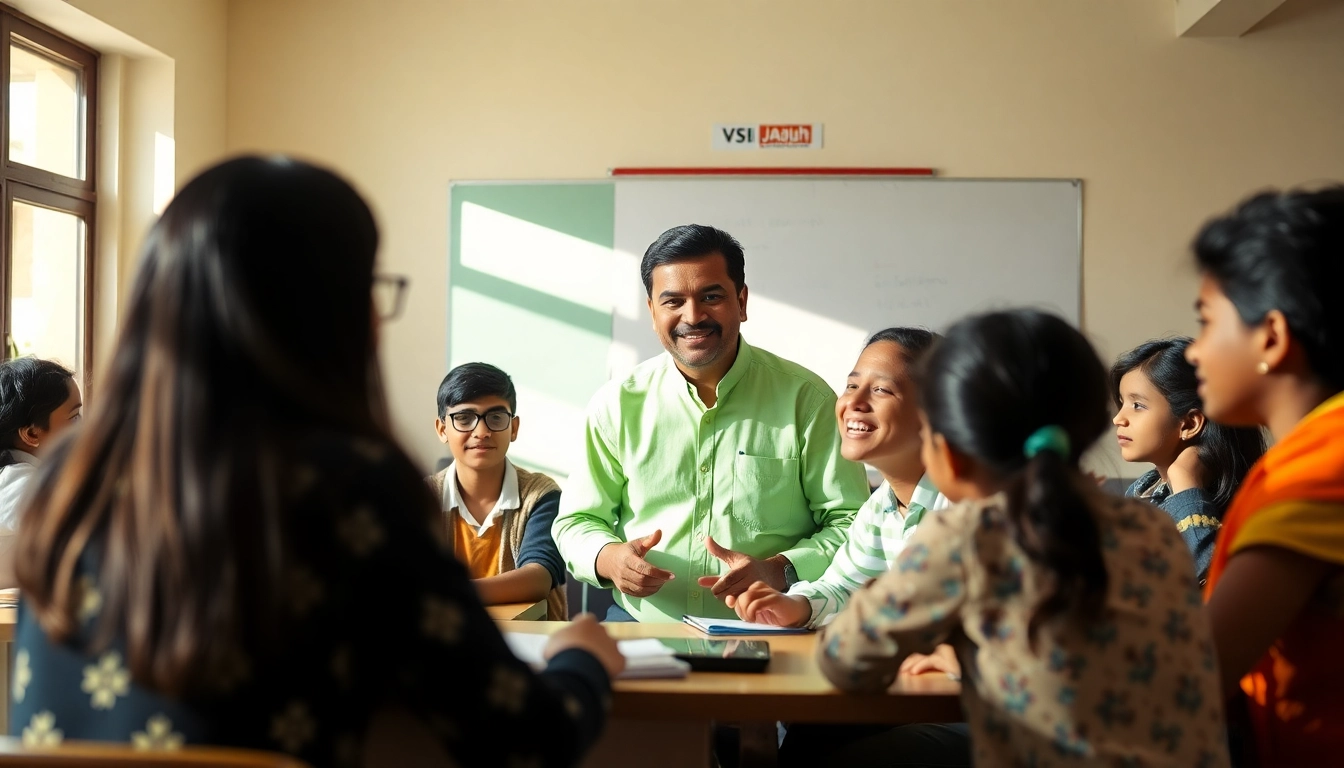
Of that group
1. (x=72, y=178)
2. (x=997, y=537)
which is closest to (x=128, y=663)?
Result: (x=997, y=537)

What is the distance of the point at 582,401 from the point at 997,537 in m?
3.75

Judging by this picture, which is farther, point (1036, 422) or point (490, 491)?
point (490, 491)

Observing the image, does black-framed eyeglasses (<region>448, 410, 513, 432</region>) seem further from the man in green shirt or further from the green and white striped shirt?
the green and white striped shirt

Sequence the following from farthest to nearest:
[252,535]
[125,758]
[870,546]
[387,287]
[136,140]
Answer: [136,140] → [870,546] → [387,287] → [252,535] → [125,758]

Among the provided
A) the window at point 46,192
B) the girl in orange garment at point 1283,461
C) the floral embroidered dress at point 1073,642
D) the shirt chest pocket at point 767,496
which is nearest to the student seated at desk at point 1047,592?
the floral embroidered dress at point 1073,642

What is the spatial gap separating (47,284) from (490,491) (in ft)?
8.79

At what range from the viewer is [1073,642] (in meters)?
1.19

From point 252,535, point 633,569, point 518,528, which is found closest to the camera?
point 252,535

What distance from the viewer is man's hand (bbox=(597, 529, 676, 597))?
2244mm

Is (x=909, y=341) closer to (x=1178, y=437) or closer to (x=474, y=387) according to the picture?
(x=1178, y=437)

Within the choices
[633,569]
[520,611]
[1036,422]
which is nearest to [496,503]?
[520,611]

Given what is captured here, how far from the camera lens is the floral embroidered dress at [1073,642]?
3.88 feet

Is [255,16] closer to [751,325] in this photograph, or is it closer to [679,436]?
[751,325]

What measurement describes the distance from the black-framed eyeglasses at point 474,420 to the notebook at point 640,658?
1.22m
